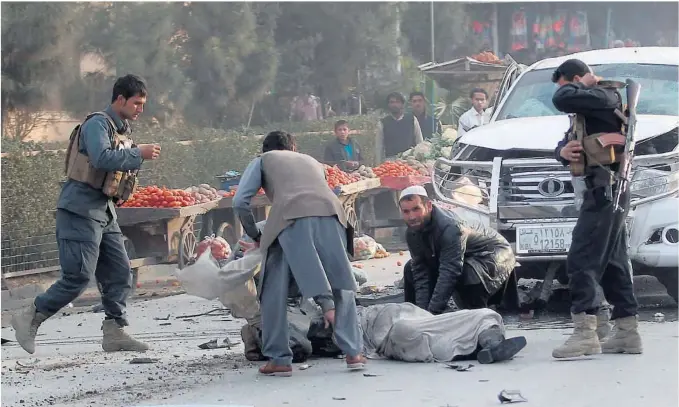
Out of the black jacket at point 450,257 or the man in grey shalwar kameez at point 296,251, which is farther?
the black jacket at point 450,257

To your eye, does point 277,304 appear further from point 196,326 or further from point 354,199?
point 354,199

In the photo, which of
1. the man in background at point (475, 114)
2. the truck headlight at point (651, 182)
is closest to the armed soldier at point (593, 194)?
the truck headlight at point (651, 182)

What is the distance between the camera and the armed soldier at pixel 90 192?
29.3 ft

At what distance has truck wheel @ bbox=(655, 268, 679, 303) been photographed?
34.1 ft

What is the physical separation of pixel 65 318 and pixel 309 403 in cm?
520

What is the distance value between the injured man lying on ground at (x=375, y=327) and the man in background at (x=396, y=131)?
1029cm

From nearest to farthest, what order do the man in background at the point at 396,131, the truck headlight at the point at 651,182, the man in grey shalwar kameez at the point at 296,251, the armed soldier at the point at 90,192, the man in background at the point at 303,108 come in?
the man in grey shalwar kameez at the point at 296,251 < the armed soldier at the point at 90,192 < the truck headlight at the point at 651,182 < the man in background at the point at 396,131 < the man in background at the point at 303,108

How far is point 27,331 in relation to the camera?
9.15 m

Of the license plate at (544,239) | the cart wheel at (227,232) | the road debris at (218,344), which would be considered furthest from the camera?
the cart wheel at (227,232)

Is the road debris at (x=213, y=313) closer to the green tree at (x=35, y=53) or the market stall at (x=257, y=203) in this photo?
the market stall at (x=257, y=203)

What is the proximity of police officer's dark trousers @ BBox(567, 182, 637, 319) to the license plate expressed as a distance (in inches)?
57.4

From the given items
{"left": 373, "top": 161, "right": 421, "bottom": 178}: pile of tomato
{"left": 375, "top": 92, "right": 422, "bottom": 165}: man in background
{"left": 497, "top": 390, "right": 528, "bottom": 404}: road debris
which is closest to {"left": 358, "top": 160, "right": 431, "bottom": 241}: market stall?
{"left": 373, "top": 161, "right": 421, "bottom": 178}: pile of tomato

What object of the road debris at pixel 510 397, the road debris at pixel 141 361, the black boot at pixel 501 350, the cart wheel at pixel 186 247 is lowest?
the cart wheel at pixel 186 247

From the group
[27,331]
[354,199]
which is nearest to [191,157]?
[354,199]
